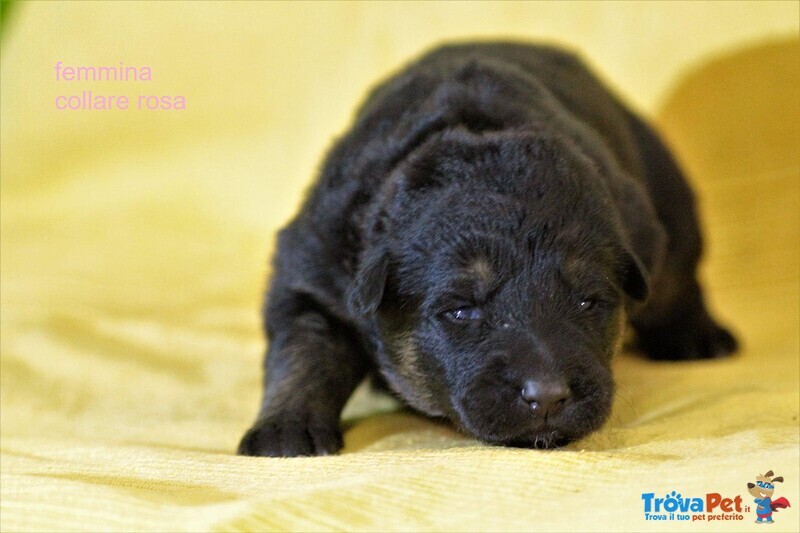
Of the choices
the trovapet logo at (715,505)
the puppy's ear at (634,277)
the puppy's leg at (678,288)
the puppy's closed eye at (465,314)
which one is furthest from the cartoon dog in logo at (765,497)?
the puppy's leg at (678,288)

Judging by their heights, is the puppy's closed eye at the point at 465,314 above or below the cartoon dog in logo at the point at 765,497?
above

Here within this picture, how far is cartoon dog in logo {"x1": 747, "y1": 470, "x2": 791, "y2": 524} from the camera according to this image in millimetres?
1721

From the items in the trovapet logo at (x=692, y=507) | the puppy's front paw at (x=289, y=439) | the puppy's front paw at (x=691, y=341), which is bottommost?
the trovapet logo at (x=692, y=507)

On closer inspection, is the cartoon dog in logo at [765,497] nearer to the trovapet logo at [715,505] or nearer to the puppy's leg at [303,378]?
the trovapet logo at [715,505]

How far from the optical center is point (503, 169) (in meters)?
2.55

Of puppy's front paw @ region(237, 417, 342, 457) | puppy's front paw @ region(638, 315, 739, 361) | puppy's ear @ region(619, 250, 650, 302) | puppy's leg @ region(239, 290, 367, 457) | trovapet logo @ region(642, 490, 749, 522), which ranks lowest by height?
trovapet logo @ region(642, 490, 749, 522)

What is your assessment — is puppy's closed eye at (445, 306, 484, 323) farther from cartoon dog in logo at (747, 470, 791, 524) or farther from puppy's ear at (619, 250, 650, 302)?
cartoon dog in logo at (747, 470, 791, 524)

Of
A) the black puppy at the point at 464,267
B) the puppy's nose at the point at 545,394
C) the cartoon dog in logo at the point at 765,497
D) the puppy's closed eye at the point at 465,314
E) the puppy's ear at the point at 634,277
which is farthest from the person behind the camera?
the puppy's ear at the point at 634,277

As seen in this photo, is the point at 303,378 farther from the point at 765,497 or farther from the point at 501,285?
the point at 765,497

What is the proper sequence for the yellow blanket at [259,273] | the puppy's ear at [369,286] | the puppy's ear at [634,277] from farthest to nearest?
1. the puppy's ear at [634,277]
2. the puppy's ear at [369,286]
3. the yellow blanket at [259,273]

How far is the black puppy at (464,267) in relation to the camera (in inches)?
88.2

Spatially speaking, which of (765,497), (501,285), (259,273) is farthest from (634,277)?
(259,273)

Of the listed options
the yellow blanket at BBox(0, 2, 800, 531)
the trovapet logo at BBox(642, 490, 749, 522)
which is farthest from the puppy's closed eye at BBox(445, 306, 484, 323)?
the trovapet logo at BBox(642, 490, 749, 522)

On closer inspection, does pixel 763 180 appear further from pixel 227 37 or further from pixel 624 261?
pixel 227 37
